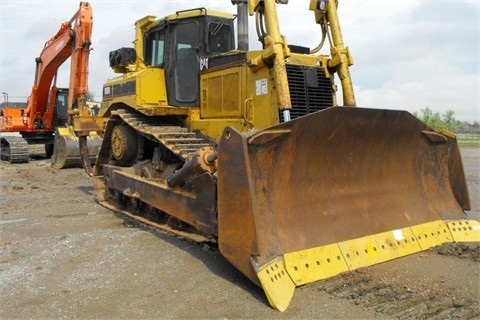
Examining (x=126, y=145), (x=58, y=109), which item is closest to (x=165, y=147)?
(x=126, y=145)

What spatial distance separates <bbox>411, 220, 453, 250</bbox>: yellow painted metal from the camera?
15.7 feet

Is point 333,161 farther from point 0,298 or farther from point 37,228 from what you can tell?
point 37,228

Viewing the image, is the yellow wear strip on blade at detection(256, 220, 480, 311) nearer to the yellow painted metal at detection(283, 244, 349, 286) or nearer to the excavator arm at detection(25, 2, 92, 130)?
the yellow painted metal at detection(283, 244, 349, 286)

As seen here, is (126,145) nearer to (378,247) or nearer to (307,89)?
(307,89)

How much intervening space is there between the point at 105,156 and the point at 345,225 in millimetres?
4407

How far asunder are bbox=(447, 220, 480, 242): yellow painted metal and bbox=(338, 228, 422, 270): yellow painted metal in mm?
622

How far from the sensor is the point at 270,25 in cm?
524

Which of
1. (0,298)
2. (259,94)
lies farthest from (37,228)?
(259,94)

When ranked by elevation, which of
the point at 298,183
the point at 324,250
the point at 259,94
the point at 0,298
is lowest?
the point at 0,298

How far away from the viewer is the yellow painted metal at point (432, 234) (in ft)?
15.7

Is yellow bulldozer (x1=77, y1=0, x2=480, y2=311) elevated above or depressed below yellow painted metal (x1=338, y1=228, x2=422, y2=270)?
above

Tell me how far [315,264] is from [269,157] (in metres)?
0.96

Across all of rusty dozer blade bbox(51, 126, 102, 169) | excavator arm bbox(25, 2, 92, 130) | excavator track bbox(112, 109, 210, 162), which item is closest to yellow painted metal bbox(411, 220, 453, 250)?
excavator track bbox(112, 109, 210, 162)

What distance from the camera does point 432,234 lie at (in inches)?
193
